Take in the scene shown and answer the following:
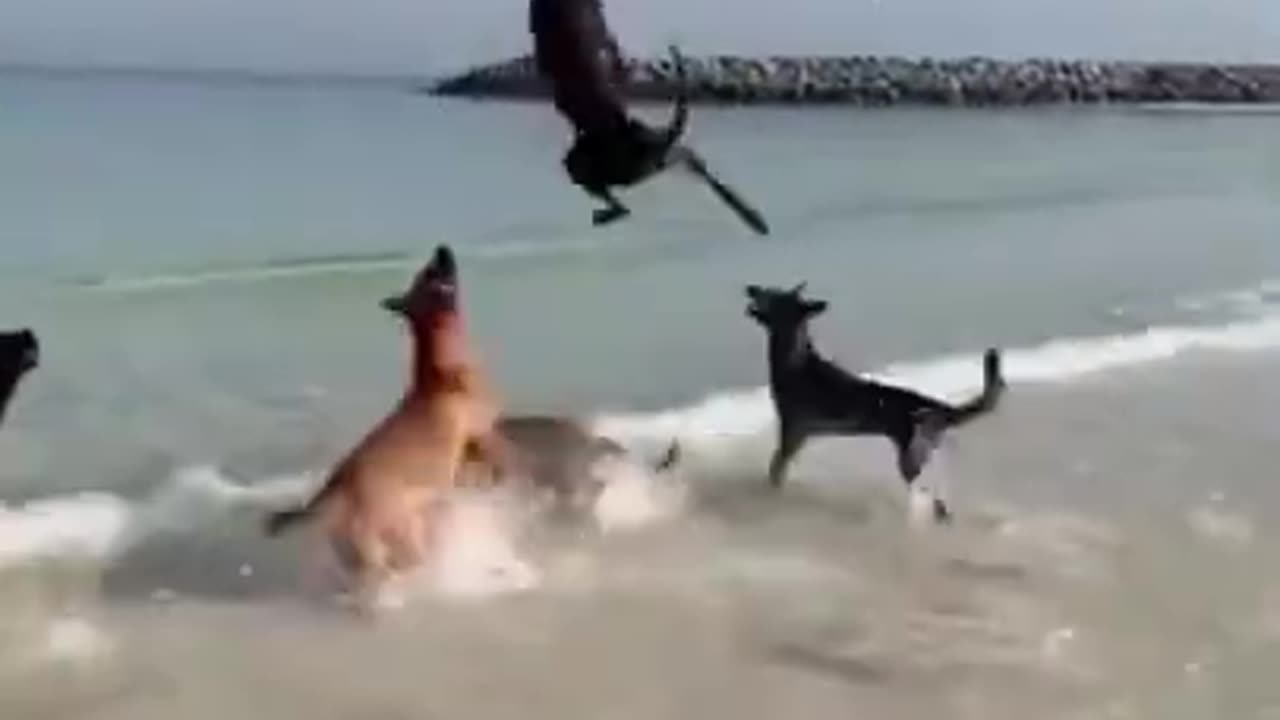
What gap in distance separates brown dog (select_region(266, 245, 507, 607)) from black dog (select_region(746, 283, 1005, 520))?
2.58 feet

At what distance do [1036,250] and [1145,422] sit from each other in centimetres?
384

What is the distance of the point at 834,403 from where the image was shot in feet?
13.5

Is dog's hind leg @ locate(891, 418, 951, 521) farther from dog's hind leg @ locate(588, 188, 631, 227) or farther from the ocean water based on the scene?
dog's hind leg @ locate(588, 188, 631, 227)

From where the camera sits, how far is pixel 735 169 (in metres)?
12.0

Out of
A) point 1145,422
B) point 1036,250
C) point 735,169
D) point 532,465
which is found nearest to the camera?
point 532,465

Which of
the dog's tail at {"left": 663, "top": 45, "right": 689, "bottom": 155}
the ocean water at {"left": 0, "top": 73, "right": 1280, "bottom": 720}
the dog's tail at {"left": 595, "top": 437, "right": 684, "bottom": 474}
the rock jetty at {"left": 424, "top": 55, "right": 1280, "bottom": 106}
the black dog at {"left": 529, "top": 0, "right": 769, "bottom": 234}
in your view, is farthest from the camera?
the rock jetty at {"left": 424, "top": 55, "right": 1280, "bottom": 106}

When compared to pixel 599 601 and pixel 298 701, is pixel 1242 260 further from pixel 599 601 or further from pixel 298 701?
pixel 298 701

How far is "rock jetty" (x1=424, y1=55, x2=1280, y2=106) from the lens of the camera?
1623cm

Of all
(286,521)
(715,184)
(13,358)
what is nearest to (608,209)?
(715,184)

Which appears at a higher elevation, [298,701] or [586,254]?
[586,254]

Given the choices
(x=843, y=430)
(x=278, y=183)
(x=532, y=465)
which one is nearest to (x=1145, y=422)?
(x=843, y=430)

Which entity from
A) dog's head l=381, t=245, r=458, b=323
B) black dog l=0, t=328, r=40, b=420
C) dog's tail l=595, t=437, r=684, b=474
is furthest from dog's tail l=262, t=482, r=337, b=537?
dog's tail l=595, t=437, r=684, b=474

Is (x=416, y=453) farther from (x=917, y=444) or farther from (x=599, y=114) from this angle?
(x=599, y=114)

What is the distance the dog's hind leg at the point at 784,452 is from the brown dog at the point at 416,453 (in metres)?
0.82
